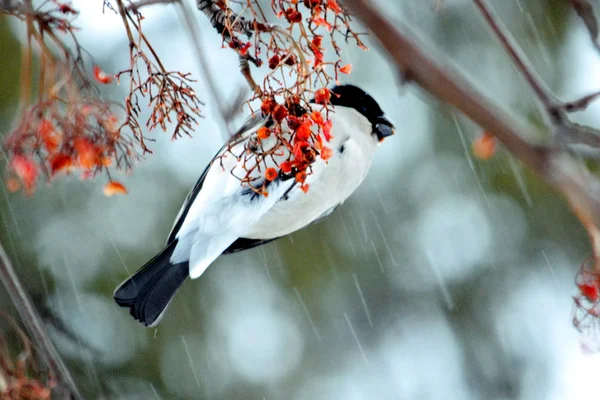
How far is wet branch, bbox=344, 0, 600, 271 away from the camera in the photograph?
29.9 inches

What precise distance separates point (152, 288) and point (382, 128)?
2.45 feet

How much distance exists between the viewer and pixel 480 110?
2.50 feet

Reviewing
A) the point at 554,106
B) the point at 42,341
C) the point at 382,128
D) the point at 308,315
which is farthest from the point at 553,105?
the point at 308,315

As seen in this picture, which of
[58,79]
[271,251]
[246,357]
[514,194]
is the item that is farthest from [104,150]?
[514,194]

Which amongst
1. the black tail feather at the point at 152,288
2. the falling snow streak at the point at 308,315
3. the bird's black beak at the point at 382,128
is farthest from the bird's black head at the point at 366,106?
the falling snow streak at the point at 308,315

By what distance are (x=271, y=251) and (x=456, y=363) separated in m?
1.33

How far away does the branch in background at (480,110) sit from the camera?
758 mm

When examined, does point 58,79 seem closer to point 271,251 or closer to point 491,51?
point 271,251

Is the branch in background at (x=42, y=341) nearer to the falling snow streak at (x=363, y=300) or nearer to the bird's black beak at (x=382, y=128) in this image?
the bird's black beak at (x=382, y=128)

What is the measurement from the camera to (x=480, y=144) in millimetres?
1265

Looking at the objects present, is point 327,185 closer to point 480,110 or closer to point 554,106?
point 554,106

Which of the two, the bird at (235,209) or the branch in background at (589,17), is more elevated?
the branch in background at (589,17)

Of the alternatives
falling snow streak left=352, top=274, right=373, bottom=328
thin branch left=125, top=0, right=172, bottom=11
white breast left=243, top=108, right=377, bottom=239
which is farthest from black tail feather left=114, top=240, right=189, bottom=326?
falling snow streak left=352, top=274, right=373, bottom=328

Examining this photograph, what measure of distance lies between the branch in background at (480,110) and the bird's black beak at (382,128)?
1.14m
